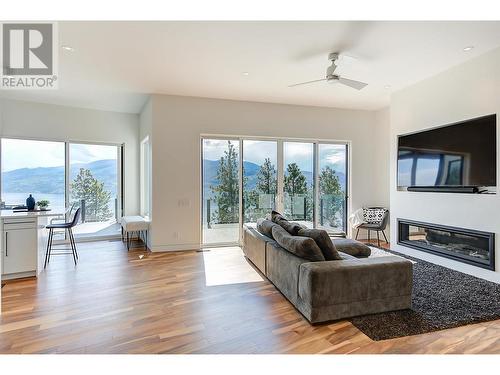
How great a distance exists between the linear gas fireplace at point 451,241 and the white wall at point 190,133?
1484 millimetres

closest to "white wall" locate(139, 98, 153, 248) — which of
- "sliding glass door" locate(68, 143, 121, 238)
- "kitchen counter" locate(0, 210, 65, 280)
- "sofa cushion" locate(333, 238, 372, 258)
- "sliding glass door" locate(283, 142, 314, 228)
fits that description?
"sliding glass door" locate(68, 143, 121, 238)

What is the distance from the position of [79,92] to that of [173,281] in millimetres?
3803

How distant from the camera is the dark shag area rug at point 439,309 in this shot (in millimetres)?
2465

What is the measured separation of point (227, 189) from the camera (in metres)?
5.82

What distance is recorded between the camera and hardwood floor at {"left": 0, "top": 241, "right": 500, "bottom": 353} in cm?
222

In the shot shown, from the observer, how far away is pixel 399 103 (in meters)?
5.12

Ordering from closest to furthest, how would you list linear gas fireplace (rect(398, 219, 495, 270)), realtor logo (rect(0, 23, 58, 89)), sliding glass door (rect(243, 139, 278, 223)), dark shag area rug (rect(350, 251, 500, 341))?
1. dark shag area rug (rect(350, 251, 500, 341))
2. realtor logo (rect(0, 23, 58, 89))
3. linear gas fireplace (rect(398, 219, 495, 270))
4. sliding glass door (rect(243, 139, 278, 223))

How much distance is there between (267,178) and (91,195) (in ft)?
12.5

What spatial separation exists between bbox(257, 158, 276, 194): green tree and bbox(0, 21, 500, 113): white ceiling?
4.55ft

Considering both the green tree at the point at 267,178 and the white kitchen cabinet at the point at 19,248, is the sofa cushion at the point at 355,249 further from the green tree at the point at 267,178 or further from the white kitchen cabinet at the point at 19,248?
the white kitchen cabinet at the point at 19,248

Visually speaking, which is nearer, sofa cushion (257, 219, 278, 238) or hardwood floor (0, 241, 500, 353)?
hardwood floor (0, 241, 500, 353)

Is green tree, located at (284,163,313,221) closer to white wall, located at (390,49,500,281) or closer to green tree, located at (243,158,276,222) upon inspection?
green tree, located at (243,158,276,222)
